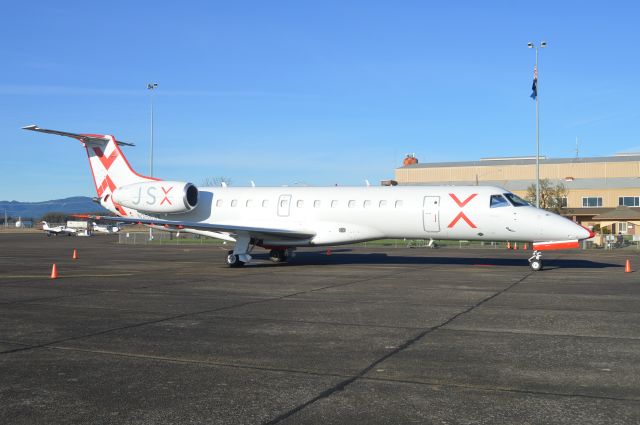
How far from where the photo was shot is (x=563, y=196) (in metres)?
73.9

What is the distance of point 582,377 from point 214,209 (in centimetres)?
2095

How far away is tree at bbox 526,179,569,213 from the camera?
223 feet

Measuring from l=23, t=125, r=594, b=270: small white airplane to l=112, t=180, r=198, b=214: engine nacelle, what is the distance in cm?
4

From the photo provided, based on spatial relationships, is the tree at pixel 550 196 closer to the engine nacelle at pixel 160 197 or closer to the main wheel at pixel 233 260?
the engine nacelle at pixel 160 197

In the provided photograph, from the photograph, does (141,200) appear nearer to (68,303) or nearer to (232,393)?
(68,303)

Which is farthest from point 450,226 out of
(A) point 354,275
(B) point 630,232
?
(B) point 630,232

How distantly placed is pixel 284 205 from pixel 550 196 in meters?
51.9

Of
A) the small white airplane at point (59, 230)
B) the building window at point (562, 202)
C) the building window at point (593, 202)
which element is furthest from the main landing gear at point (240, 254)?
the small white airplane at point (59, 230)

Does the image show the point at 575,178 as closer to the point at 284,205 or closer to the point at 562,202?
the point at 562,202

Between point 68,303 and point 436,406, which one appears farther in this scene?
point 68,303

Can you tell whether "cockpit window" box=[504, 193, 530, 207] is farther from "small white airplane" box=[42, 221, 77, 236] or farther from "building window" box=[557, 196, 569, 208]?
"small white airplane" box=[42, 221, 77, 236]

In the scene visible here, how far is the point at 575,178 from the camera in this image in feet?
250

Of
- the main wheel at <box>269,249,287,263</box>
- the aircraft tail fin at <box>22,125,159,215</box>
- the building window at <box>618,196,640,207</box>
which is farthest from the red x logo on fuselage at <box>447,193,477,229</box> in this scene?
the building window at <box>618,196,640,207</box>

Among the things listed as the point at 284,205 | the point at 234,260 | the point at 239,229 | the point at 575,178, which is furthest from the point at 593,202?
the point at 239,229
